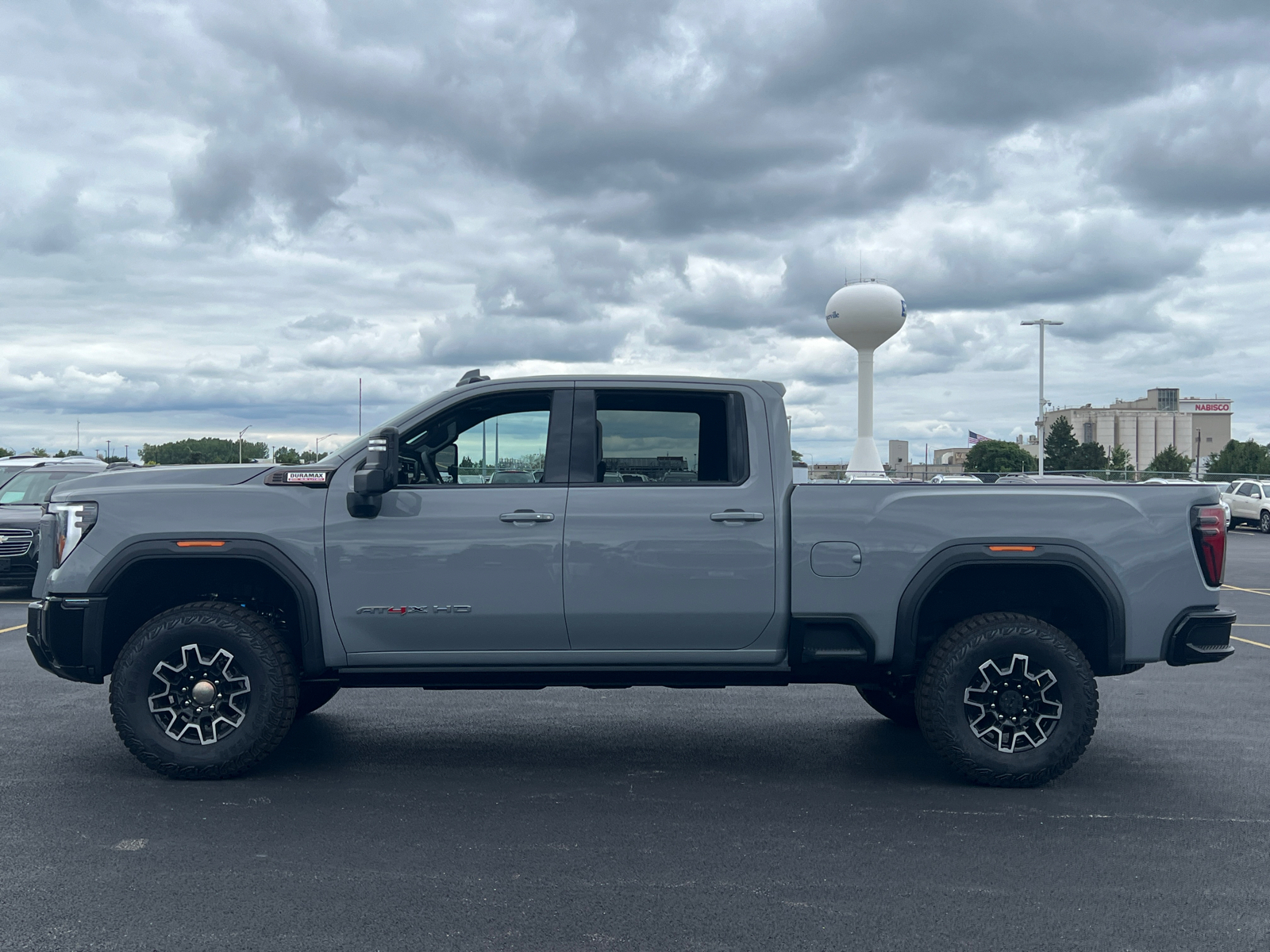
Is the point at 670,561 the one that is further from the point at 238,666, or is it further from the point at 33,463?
the point at 33,463

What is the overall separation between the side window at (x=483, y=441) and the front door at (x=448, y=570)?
209 millimetres

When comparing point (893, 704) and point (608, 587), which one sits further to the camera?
point (893, 704)

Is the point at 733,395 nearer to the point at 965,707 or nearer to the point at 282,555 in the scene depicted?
the point at 965,707

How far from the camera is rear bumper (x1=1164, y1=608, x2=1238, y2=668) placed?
18.7 ft

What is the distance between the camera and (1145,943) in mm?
3770

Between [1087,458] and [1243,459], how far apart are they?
1709 centimetres

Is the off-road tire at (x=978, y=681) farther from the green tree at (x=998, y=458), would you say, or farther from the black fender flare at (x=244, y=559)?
the green tree at (x=998, y=458)

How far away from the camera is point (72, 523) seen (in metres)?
5.74

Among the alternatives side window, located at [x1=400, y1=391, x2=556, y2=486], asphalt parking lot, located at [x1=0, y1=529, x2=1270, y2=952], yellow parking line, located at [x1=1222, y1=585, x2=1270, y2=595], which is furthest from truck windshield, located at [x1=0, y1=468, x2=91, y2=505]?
yellow parking line, located at [x1=1222, y1=585, x2=1270, y2=595]

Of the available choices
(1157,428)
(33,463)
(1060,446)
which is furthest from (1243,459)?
(33,463)

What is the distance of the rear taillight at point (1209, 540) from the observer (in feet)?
18.8

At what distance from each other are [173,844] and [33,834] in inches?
26.0

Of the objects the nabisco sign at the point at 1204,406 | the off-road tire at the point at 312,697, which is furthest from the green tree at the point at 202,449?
the nabisco sign at the point at 1204,406

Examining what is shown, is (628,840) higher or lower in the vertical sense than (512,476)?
lower
